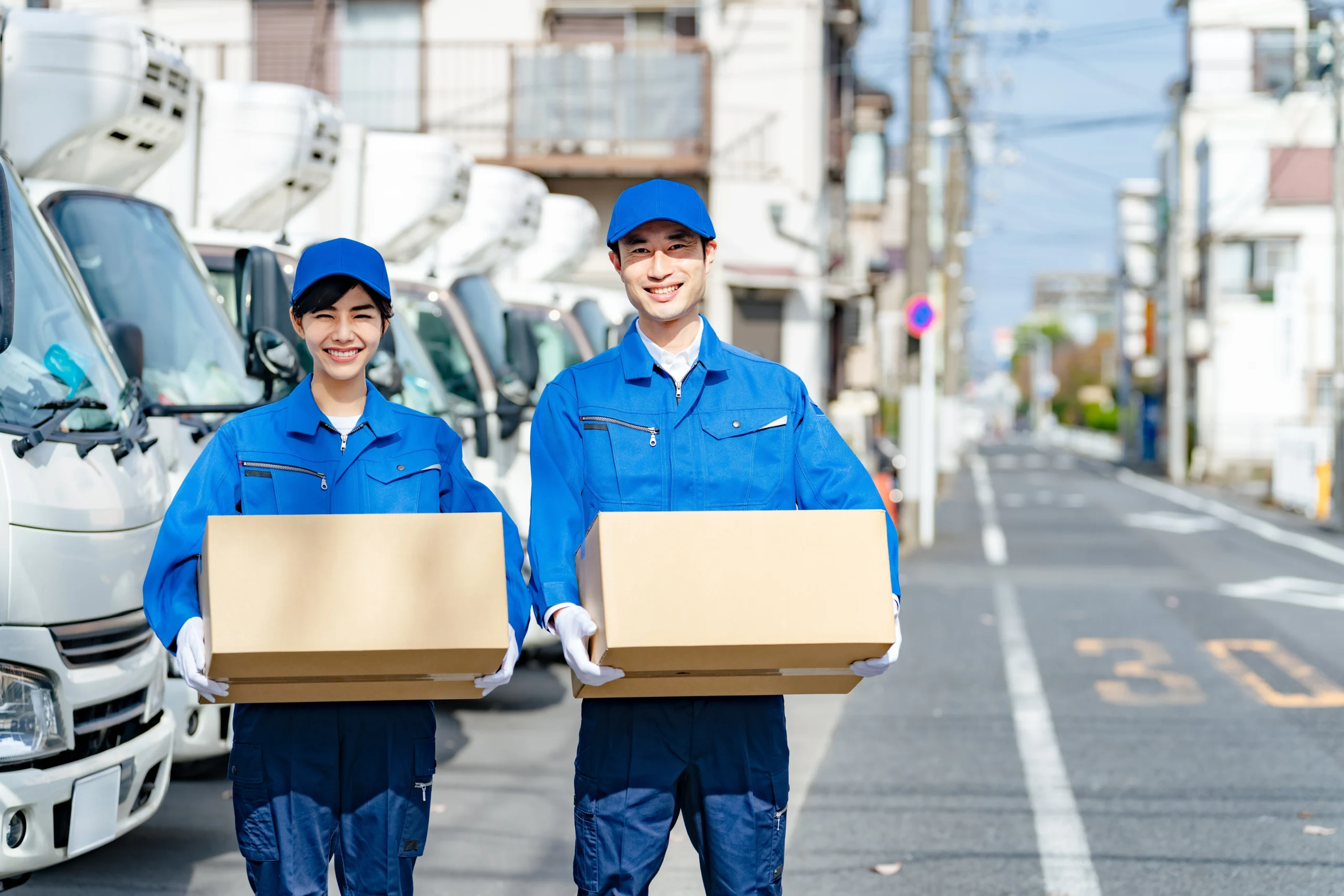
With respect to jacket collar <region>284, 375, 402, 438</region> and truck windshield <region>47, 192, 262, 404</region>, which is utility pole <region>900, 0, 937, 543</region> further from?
jacket collar <region>284, 375, 402, 438</region>

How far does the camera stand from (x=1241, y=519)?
26.1m

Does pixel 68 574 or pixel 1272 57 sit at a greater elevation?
pixel 1272 57

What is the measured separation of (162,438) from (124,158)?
1.68 m

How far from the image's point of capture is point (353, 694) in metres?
3.45

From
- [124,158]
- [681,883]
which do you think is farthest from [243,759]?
[124,158]

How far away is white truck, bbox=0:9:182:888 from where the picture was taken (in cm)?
424

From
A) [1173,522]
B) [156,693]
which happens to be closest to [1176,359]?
[1173,522]

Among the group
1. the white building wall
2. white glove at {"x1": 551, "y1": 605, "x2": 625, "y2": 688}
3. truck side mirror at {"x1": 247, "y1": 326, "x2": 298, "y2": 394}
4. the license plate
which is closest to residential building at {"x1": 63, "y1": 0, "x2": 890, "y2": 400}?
truck side mirror at {"x1": 247, "y1": 326, "x2": 298, "y2": 394}

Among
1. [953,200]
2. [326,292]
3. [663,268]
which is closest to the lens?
[663,268]

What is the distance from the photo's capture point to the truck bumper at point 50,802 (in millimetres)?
4145

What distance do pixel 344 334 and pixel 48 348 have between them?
1.72 meters

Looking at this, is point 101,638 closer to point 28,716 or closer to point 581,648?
point 28,716

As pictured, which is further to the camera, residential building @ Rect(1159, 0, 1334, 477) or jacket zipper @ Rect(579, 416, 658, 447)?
residential building @ Rect(1159, 0, 1334, 477)

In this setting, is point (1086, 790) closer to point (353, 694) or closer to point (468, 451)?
point (468, 451)
